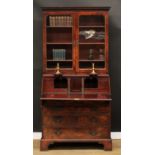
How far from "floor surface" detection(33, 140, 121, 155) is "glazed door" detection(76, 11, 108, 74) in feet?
3.84

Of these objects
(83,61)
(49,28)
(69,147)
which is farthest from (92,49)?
(69,147)

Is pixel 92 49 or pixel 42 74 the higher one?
pixel 92 49

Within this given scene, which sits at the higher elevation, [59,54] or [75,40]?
[75,40]

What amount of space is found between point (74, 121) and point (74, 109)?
0.18 meters

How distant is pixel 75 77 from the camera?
538cm

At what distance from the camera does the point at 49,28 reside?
5480 mm

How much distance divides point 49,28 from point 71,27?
0.36 metres

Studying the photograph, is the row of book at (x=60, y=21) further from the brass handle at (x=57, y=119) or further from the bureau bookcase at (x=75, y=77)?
the brass handle at (x=57, y=119)

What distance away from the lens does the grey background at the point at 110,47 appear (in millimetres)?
5723

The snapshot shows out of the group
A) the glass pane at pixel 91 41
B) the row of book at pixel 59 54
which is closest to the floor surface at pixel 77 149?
the glass pane at pixel 91 41
